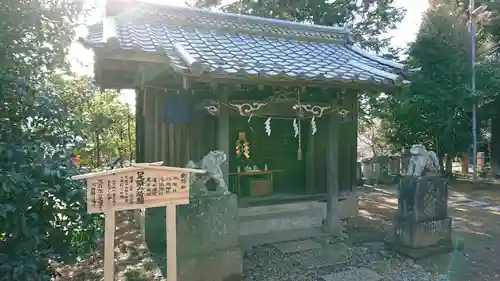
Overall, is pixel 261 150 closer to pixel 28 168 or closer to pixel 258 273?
pixel 258 273

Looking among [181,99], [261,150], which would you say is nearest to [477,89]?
[261,150]

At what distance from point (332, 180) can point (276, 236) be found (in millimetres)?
1673

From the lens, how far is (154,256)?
20.5 ft

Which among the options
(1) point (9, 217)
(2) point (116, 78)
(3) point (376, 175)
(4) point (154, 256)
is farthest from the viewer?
(3) point (376, 175)

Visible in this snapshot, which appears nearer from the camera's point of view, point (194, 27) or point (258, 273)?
point (258, 273)

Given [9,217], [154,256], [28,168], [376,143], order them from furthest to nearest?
[376,143] → [154,256] → [28,168] → [9,217]

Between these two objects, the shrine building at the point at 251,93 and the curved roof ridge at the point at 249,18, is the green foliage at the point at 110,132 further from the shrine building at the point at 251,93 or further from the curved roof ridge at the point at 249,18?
the curved roof ridge at the point at 249,18

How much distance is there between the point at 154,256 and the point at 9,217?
134 inches

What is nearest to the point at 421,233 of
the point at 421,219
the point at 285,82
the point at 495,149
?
the point at 421,219

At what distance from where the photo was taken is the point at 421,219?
20.3ft

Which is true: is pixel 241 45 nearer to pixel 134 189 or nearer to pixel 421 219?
pixel 134 189

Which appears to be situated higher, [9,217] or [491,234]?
[9,217]

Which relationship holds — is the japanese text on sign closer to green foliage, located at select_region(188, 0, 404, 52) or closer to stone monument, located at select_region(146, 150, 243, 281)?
stone monument, located at select_region(146, 150, 243, 281)

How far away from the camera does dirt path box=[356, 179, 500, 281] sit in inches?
221
